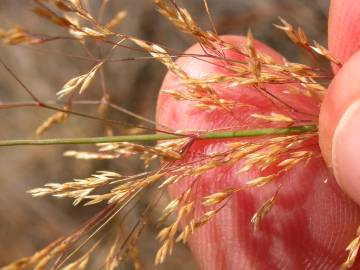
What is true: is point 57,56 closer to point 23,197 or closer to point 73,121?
point 73,121

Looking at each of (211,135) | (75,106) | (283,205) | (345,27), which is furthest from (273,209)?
(75,106)

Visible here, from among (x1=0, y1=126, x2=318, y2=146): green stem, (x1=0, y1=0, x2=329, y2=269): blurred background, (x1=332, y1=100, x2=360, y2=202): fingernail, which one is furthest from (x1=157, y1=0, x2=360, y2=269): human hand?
(x1=0, y1=0, x2=329, y2=269): blurred background

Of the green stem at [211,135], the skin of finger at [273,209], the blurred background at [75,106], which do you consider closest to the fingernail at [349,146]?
the green stem at [211,135]

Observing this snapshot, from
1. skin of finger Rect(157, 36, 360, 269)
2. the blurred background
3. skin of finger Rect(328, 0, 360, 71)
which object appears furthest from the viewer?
the blurred background

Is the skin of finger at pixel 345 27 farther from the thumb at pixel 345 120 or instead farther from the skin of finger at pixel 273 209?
the thumb at pixel 345 120

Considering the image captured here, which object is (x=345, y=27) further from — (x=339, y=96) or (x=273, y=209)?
(x=273, y=209)

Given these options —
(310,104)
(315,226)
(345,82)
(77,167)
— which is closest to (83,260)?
(345,82)

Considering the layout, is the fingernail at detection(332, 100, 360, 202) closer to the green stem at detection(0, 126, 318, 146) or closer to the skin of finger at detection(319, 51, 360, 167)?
the skin of finger at detection(319, 51, 360, 167)
